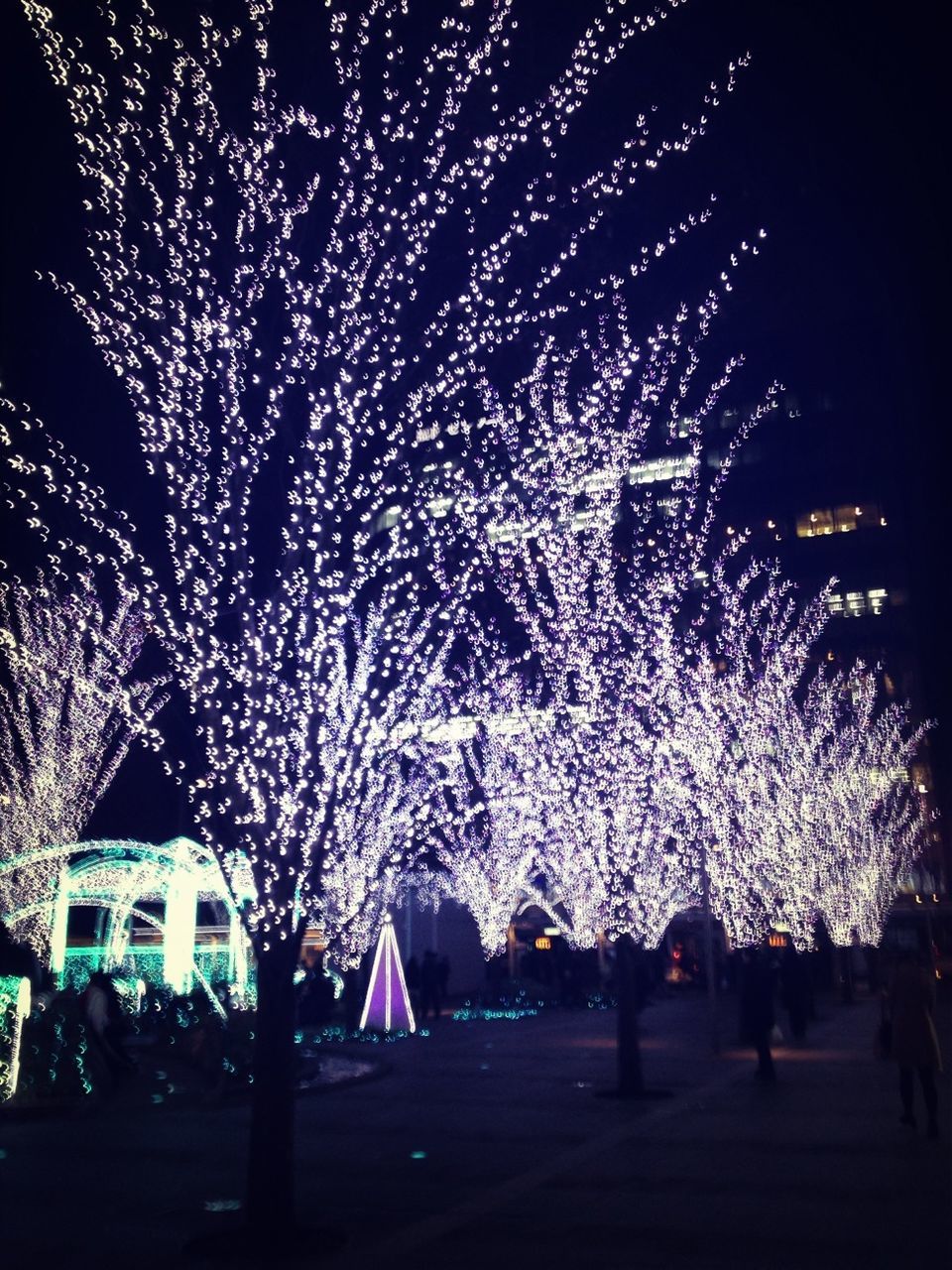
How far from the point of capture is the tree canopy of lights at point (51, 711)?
2480 cm

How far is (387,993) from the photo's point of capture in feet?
73.6

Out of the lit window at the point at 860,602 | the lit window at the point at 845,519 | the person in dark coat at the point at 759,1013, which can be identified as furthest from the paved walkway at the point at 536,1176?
the lit window at the point at 845,519

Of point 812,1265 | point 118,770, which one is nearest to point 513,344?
point 812,1265

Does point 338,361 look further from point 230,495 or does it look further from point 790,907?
point 790,907

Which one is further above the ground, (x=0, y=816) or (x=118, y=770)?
(x=118, y=770)

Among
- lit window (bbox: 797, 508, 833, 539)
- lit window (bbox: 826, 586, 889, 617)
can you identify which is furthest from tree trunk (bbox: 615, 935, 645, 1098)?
lit window (bbox: 797, 508, 833, 539)

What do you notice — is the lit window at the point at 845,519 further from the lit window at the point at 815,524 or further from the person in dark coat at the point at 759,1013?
the person in dark coat at the point at 759,1013

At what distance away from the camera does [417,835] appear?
104 ft

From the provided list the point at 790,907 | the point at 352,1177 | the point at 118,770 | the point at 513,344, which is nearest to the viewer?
the point at 352,1177

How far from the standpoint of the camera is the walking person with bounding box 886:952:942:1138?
1023 cm

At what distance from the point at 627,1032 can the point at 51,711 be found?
17162mm

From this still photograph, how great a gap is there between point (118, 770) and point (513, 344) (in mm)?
27177

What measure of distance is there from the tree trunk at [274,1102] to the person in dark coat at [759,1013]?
339 inches

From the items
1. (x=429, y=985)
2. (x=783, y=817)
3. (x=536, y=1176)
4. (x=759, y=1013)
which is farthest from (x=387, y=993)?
(x=783, y=817)
